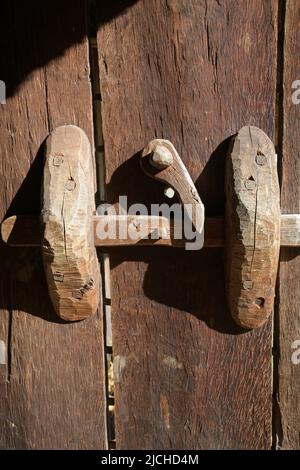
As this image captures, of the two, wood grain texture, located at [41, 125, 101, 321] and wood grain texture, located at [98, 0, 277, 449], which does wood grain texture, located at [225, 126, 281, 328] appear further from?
wood grain texture, located at [41, 125, 101, 321]

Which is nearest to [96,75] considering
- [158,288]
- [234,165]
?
[234,165]

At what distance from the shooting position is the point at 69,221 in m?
0.86

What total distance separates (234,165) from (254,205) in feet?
0.30

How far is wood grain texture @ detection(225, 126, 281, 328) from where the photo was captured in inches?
34.1

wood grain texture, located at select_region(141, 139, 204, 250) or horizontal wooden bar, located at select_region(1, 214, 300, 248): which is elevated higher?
wood grain texture, located at select_region(141, 139, 204, 250)

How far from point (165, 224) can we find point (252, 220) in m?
0.17

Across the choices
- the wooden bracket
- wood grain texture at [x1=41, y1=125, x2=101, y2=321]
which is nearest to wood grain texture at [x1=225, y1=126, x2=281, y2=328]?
the wooden bracket

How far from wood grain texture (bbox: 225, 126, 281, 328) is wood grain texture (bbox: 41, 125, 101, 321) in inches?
10.9

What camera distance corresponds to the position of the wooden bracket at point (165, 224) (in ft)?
2.85

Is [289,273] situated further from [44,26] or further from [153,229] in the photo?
[44,26]

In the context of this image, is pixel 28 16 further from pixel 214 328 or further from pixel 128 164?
pixel 214 328

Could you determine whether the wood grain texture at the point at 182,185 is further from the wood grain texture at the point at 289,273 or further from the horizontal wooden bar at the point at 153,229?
the wood grain texture at the point at 289,273

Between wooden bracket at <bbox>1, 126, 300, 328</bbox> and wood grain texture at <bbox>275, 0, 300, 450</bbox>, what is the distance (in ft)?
0.21

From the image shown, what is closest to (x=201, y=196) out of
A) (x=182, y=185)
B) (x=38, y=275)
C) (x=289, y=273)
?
(x=182, y=185)
